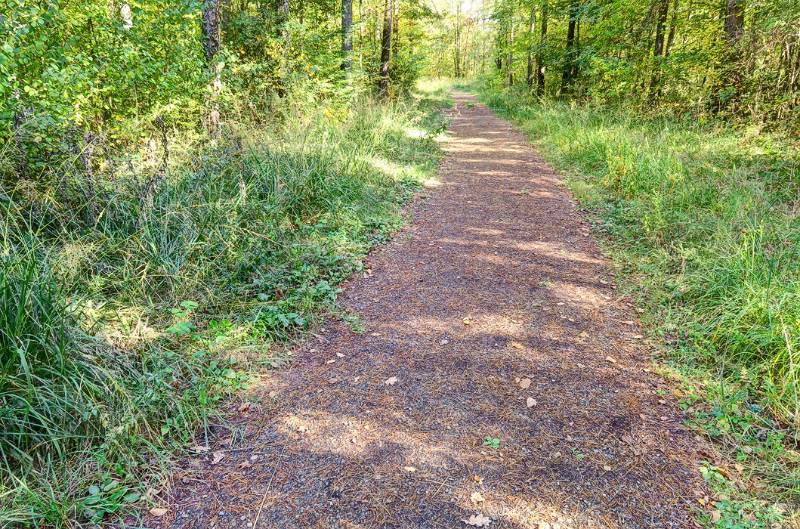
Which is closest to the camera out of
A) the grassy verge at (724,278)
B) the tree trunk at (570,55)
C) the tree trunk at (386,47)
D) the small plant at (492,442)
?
the grassy verge at (724,278)

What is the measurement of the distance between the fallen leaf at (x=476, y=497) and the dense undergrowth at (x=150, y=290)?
5.62ft

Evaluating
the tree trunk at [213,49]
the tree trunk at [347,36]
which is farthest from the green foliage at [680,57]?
the tree trunk at [213,49]

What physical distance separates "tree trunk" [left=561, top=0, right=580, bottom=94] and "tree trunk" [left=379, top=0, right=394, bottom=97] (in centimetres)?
644

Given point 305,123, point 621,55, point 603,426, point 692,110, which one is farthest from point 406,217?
point 621,55

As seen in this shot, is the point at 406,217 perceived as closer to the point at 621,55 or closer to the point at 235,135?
the point at 235,135

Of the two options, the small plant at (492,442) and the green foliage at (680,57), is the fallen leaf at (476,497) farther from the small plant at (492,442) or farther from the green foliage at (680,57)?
the green foliage at (680,57)

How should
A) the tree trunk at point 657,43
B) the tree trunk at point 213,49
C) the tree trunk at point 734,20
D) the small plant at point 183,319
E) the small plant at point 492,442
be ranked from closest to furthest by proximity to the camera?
the small plant at point 492,442, the small plant at point 183,319, the tree trunk at point 213,49, the tree trunk at point 734,20, the tree trunk at point 657,43

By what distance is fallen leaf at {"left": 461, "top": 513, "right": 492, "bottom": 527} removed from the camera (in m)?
2.27

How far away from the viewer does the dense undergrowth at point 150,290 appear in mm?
2408

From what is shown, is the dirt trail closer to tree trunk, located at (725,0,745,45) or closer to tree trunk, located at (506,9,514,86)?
tree trunk, located at (725,0,745,45)

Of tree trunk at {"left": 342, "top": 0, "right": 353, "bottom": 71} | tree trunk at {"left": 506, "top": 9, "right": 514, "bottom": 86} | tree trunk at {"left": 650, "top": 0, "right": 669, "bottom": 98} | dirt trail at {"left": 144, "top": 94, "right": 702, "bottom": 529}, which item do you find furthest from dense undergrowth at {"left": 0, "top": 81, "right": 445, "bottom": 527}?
tree trunk at {"left": 506, "top": 9, "right": 514, "bottom": 86}

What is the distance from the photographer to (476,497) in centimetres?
242

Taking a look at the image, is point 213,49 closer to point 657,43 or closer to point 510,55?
point 657,43

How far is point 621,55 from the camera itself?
13344 millimetres
